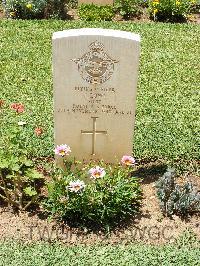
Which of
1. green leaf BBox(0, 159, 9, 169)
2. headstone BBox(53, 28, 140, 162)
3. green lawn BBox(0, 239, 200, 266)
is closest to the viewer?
green lawn BBox(0, 239, 200, 266)

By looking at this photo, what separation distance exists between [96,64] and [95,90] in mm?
279

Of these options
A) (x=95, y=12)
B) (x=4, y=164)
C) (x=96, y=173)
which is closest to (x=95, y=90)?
(x=96, y=173)

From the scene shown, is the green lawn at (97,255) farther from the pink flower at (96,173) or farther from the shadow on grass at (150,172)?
the shadow on grass at (150,172)

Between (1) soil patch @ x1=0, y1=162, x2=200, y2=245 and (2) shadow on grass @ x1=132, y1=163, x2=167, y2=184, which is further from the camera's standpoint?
(2) shadow on grass @ x1=132, y1=163, x2=167, y2=184

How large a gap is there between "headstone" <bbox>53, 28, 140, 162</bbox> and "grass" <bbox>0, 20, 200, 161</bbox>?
657 mm

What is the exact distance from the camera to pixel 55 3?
33.7 feet

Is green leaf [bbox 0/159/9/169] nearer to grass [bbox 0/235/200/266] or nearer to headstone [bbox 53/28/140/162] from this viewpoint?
headstone [bbox 53/28/140/162]

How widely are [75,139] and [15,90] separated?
239 centimetres

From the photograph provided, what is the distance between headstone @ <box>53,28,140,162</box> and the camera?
4730 millimetres

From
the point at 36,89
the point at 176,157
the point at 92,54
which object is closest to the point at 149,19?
the point at 36,89

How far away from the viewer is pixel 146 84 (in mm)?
7676

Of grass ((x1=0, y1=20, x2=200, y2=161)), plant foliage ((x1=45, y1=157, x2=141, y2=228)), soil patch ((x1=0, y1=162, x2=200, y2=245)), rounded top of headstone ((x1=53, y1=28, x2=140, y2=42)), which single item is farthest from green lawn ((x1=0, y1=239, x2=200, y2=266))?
rounded top of headstone ((x1=53, y1=28, x2=140, y2=42))

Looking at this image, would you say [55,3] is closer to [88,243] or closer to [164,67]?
[164,67]

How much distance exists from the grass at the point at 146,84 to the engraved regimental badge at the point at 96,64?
44.3 inches
